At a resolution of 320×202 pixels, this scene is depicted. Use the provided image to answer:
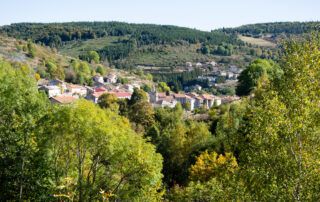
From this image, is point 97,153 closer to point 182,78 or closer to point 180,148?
point 180,148

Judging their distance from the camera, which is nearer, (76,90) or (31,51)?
(76,90)

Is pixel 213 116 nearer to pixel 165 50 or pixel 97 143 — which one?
pixel 97 143

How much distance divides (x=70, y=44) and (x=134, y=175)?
171464 mm

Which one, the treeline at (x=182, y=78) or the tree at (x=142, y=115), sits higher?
the tree at (x=142, y=115)

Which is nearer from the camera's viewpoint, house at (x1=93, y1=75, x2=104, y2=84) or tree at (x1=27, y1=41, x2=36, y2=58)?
tree at (x1=27, y1=41, x2=36, y2=58)

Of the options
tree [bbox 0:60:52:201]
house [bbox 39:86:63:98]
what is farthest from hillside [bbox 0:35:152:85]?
tree [bbox 0:60:52:201]

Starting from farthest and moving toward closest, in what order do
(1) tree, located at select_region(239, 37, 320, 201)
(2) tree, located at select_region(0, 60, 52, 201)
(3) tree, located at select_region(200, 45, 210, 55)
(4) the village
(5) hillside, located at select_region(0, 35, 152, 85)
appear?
(3) tree, located at select_region(200, 45, 210, 55)
(5) hillside, located at select_region(0, 35, 152, 85)
(4) the village
(2) tree, located at select_region(0, 60, 52, 201)
(1) tree, located at select_region(239, 37, 320, 201)

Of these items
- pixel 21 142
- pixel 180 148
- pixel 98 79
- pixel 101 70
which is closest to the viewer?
pixel 21 142

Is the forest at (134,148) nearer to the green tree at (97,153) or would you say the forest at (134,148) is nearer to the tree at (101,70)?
the green tree at (97,153)

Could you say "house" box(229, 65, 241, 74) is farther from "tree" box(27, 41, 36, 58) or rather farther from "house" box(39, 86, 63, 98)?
"house" box(39, 86, 63, 98)

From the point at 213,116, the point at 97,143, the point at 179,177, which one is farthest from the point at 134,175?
the point at 213,116

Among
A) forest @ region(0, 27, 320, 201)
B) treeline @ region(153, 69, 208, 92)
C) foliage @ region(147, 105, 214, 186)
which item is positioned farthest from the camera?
treeline @ region(153, 69, 208, 92)

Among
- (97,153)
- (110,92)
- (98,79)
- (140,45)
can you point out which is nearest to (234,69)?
(140,45)

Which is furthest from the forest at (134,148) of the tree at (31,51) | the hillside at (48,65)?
the tree at (31,51)
